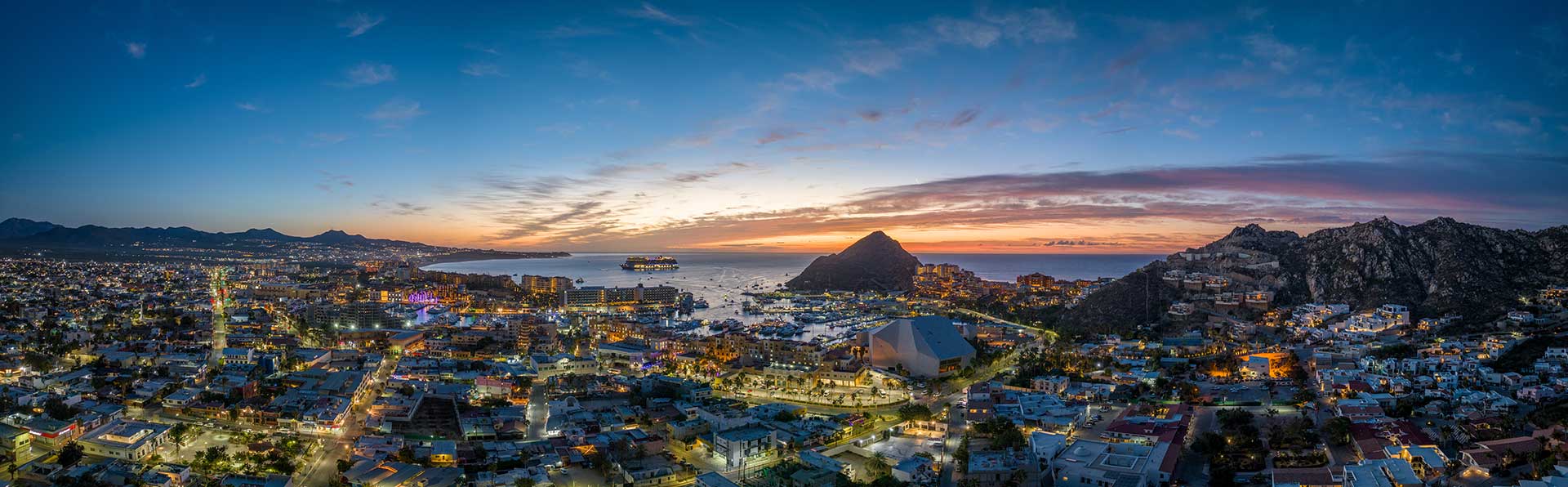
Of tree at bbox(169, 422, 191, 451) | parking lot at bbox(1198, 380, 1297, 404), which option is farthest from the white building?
parking lot at bbox(1198, 380, 1297, 404)

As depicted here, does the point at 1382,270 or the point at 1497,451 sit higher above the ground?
the point at 1382,270

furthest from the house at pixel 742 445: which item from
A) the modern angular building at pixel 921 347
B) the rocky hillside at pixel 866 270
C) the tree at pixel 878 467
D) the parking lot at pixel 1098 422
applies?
the rocky hillside at pixel 866 270

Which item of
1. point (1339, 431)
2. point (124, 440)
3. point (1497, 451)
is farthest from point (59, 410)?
point (1497, 451)

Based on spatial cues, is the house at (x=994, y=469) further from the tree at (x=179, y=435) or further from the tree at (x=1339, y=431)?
the tree at (x=179, y=435)

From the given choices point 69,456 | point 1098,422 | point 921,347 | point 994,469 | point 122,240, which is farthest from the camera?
point 122,240

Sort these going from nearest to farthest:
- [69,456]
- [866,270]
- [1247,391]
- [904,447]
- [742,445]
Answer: [69,456], [742,445], [904,447], [1247,391], [866,270]

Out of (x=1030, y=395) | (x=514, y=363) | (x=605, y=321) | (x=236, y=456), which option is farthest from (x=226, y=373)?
(x=1030, y=395)

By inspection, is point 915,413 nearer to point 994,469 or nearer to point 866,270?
point 994,469
